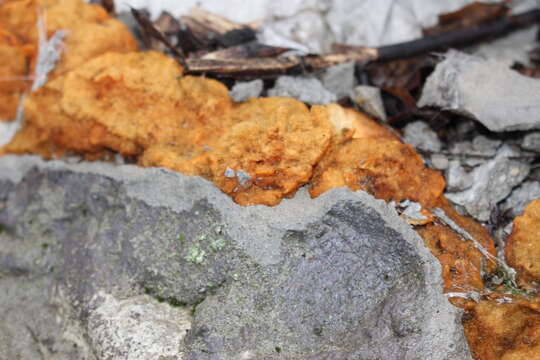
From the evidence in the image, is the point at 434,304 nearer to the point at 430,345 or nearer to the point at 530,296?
the point at 430,345

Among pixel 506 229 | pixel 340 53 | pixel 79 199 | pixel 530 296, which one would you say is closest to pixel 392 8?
pixel 340 53

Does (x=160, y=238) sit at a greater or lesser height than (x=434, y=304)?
lesser

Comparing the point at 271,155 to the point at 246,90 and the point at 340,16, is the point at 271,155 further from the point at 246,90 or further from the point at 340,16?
the point at 340,16

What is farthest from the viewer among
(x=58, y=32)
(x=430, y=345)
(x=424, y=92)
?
(x=58, y=32)

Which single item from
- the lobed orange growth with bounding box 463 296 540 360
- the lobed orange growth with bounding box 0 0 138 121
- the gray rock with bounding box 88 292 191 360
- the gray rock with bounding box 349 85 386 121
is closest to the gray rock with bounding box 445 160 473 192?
the gray rock with bounding box 349 85 386 121

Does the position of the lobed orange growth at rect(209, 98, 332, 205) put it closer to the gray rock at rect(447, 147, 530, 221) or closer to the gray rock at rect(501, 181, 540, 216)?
the gray rock at rect(447, 147, 530, 221)

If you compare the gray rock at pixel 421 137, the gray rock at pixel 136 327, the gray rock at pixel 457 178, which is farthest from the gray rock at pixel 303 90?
the gray rock at pixel 136 327
